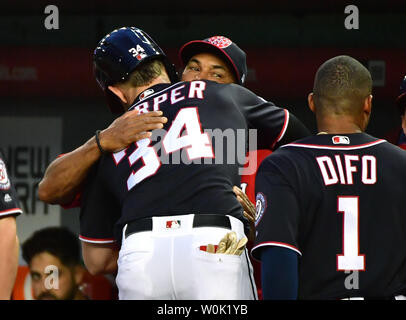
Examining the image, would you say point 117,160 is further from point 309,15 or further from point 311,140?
point 309,15

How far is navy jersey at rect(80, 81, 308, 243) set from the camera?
2.80 meters

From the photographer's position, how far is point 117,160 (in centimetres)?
301

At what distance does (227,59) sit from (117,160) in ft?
3.01

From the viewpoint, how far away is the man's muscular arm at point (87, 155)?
9.78 feet

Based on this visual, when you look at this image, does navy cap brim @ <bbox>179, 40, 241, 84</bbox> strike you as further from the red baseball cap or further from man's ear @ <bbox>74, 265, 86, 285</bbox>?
man's ear @ <bbox>74, 265, 86, 285</bbox>

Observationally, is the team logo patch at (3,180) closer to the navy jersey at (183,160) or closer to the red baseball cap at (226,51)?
A: the navy jersey at (183,160)

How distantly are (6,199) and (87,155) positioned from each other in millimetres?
368

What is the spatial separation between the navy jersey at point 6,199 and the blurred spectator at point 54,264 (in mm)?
3355

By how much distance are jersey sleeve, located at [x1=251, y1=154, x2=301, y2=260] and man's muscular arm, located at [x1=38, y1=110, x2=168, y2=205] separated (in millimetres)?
549

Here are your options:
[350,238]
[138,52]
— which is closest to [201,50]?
[138,52]

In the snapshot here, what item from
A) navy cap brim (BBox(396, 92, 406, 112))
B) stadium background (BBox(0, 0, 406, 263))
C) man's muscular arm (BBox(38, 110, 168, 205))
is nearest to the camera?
man's muscular arm (BBox(38, 110, 168, 205))

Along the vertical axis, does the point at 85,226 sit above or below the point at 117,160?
below

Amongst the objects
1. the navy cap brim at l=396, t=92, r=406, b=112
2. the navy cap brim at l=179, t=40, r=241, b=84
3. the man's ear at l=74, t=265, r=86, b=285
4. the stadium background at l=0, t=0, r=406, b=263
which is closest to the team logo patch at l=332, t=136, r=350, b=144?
the navy cap brim at l=179, t=40, r=241, b=84

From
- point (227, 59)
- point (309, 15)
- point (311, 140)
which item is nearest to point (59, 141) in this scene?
point (309, 15)
